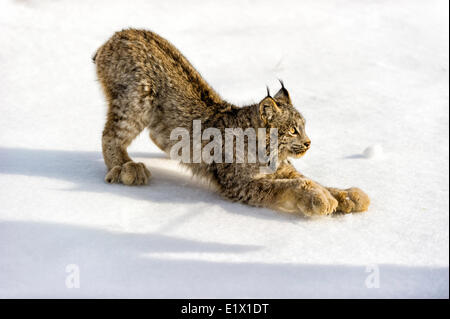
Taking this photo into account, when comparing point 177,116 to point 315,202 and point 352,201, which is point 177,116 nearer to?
point 315,202

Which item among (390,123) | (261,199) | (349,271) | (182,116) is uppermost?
(390,123)

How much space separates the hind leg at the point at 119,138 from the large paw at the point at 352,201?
4.20ft

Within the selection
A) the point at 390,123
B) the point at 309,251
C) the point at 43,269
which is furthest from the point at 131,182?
the point at 390,123

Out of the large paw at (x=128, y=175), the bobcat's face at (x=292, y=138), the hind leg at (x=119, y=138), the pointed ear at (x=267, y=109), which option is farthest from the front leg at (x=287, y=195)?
the hind leg at (x=119, y=138)

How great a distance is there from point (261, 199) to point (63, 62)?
3.27m

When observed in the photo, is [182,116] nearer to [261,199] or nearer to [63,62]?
[261,199]

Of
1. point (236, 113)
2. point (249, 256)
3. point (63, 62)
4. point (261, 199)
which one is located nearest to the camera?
point (249, 256)

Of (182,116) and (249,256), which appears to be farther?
(182,116)

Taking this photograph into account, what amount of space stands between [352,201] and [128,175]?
144 centimetres

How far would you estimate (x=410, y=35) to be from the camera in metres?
6.80

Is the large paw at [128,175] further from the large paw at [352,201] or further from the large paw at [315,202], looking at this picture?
the large paw at [352,201]

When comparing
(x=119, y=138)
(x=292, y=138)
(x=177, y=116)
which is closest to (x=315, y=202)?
(x=292, y=138)

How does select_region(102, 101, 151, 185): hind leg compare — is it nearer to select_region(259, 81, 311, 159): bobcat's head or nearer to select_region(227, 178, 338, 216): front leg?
select_region(227, 178, 338, 216): front leg

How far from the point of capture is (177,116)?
11.8ft
